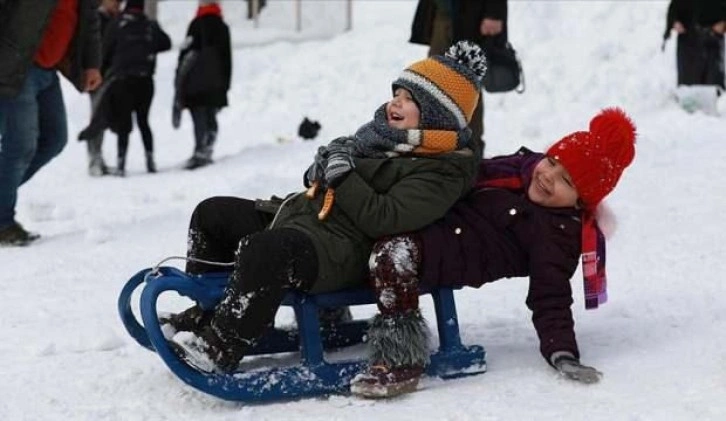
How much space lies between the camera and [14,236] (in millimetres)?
5637

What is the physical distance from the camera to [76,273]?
4.93 metres

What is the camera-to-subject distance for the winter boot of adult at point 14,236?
18.4ft

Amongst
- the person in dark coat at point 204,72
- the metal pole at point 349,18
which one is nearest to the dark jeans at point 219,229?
the person in dark coat at point 204,72

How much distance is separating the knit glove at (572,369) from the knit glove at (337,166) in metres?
0.80

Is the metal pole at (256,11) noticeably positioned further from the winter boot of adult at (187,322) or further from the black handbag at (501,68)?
the winter boot of adult at (187,322)

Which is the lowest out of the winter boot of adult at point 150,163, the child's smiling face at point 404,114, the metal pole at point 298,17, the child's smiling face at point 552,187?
the winter boot of adult at point 150,163

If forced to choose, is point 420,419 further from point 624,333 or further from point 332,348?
point 624,333

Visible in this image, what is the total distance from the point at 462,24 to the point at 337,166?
316 cm

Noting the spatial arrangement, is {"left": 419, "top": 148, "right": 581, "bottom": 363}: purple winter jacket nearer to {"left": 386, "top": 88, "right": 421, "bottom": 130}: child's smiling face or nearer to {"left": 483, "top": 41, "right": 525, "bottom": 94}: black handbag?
{"left": 386, "top": 88, "right": 421, "bottom": 130}: child's smiling face

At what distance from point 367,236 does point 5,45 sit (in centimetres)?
281

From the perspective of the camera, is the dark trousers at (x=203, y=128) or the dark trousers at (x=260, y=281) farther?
the dark trousers at (x=203, y=128)

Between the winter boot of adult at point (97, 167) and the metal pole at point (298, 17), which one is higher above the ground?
the metal pole at point (298, 17)

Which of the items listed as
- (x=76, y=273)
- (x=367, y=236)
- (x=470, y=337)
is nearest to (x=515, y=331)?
(x=470, y=337)

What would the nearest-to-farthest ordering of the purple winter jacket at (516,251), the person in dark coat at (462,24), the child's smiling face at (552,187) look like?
the purple winter jacket at (516,251), the child's smiling face at (552,187), the person in dark coat at (462,24)
